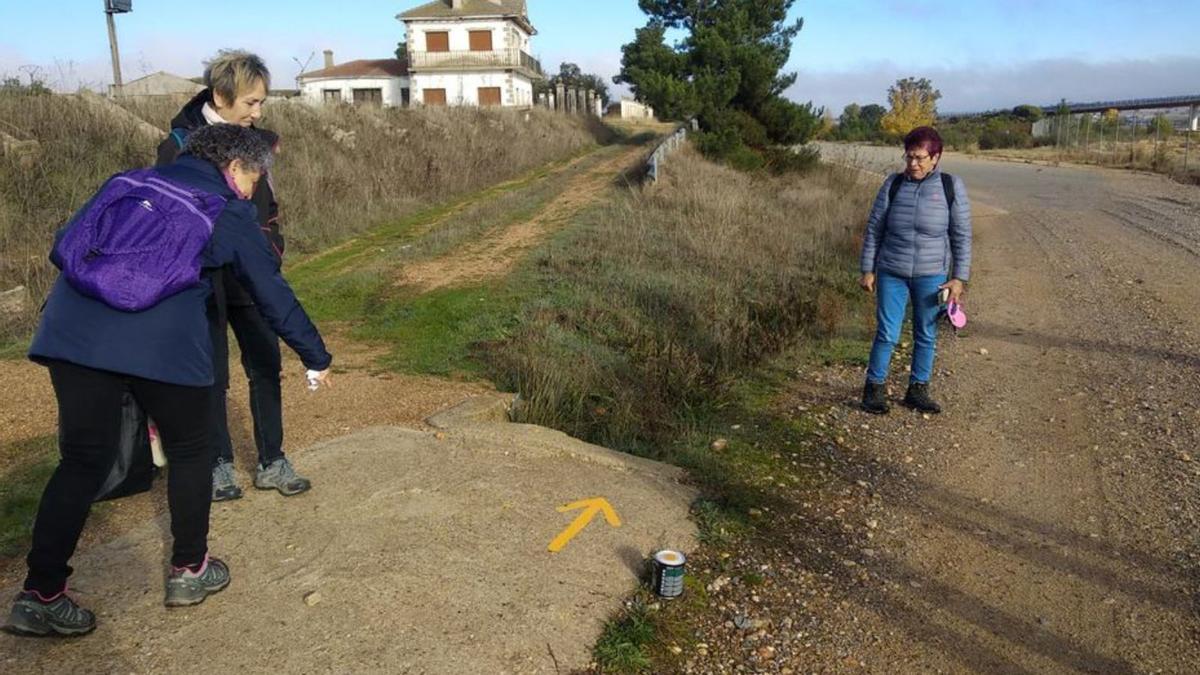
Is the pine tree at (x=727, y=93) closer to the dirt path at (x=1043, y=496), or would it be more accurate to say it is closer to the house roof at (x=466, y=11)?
the dirt path at (x=1043, y=496)

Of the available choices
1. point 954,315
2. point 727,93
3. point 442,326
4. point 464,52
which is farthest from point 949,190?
point 464,52

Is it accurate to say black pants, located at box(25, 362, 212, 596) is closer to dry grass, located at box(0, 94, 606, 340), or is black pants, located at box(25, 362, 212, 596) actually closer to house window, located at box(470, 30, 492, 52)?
dry grass, located at box(0, 94, 606, 340)

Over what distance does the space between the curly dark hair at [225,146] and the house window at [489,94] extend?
5006 cm

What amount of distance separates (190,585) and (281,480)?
3.24ft

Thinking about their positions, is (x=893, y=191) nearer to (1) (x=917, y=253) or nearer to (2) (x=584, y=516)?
(1) (x=917, y=253)

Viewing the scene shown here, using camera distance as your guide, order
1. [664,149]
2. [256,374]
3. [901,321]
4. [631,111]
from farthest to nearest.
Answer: [631,111] < [664,149] < [901,321] < [256,374]

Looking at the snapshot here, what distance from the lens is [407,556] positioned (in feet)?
12.0

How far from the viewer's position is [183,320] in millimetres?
2932

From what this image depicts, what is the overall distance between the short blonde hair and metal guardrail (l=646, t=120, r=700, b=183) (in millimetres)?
13611

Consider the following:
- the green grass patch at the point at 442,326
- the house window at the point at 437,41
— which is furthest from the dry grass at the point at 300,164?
the house window at the point at 437,41

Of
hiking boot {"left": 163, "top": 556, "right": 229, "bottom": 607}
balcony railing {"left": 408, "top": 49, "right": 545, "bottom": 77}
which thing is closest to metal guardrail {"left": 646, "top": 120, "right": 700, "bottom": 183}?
hiking boot {"left": 163, "top": 556, "right": 229, "bottom": 607}

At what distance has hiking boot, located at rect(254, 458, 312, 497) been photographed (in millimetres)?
4219

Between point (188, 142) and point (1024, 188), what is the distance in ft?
82.4

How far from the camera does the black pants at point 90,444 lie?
285cm
